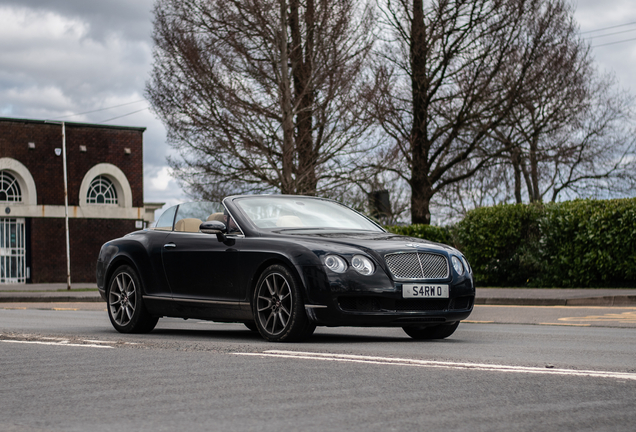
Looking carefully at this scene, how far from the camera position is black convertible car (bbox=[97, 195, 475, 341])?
25.8 feet

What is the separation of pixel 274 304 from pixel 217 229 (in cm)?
116

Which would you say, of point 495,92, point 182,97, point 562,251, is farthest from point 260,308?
point 495,92

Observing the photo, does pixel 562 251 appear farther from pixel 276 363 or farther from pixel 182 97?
pixel 276 363

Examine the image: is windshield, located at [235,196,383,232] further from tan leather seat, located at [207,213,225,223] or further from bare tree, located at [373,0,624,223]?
bare tree, located at [373,0,624,223]

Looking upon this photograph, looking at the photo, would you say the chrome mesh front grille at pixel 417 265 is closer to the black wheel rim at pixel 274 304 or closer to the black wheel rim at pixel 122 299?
the black wheel rim at pixel 274 304

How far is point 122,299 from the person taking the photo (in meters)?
10.0

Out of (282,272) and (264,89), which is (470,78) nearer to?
(264,89)

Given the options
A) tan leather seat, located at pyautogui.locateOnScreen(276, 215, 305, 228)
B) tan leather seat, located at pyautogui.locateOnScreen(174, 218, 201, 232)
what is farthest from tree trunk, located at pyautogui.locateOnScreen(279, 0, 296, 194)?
tan leather seat, located at pyautogui.locateOnScreen(276, 215, 305, 228)

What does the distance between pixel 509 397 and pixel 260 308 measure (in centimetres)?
377

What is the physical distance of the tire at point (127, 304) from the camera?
977cm

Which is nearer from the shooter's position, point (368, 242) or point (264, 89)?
point (368, 242)

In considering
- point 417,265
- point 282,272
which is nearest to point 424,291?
point 417,265

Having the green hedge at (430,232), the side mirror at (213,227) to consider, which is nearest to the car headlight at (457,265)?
the side mirror at (213,227)

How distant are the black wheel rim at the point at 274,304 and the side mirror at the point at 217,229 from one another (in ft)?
2.62
